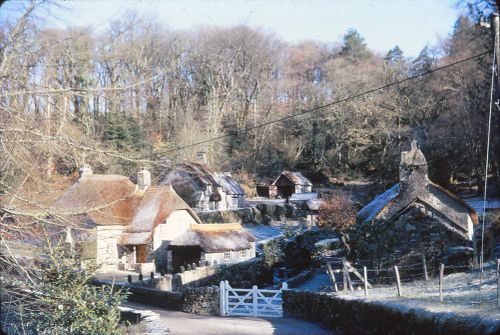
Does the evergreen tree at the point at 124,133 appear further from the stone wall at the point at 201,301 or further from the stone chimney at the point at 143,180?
the stone wall at the point at 201,301

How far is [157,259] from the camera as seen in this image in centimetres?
3062

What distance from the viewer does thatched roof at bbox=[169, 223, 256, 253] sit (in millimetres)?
28469

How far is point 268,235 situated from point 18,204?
32.3 meters

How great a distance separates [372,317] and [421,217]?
9.44 m

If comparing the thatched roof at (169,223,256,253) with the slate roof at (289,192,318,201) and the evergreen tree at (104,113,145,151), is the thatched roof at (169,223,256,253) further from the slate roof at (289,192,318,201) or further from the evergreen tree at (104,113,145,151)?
the slate roof at (289,192,318,201)

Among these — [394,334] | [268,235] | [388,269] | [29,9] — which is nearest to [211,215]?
[268,235]

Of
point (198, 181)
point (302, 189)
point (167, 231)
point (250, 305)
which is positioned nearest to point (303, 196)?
point (302, 189)

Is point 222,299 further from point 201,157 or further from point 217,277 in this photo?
point 201,157

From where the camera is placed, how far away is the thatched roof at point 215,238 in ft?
93.4

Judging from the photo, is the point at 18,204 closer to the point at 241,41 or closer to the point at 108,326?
the point at 108,326

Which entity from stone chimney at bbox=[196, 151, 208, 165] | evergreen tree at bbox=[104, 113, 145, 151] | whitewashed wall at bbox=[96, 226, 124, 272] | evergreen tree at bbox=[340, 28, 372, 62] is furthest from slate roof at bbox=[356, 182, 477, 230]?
evergreen tree at bbox=[340, 28, 372, 62]

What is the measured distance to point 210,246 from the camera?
2827 cm

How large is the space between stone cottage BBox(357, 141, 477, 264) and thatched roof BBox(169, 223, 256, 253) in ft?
32.9

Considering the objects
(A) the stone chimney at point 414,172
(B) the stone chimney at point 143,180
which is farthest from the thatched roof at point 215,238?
(A) the stone chimney at point 414,172
